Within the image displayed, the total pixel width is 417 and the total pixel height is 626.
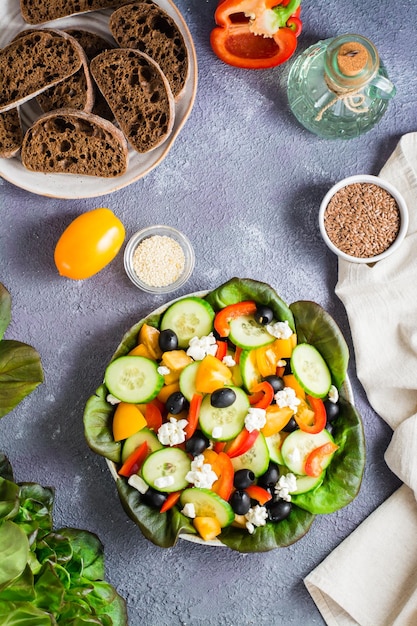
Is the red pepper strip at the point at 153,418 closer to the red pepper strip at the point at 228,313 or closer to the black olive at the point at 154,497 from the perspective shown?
the black olive at the point at 154,497

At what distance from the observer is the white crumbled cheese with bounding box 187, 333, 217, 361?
214 cm

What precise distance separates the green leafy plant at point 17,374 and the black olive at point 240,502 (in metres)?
0.63

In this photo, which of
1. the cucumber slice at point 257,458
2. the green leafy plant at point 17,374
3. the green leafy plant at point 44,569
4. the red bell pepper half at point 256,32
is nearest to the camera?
the green leafy plant at point 44,569

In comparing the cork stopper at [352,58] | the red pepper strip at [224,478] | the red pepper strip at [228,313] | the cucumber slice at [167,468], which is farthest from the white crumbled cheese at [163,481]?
the cork stopper at [352,58]

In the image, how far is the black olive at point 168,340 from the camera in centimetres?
215

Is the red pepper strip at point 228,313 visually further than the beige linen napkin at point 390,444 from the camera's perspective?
No

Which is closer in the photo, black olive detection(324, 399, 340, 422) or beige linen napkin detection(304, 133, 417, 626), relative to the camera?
black olive detection(324, 399, 340, 422)

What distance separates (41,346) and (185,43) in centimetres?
101

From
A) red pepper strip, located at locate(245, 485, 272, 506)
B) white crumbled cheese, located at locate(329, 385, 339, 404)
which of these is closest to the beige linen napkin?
white crumbled cheese, located at locate(329, 385, 339, 404)

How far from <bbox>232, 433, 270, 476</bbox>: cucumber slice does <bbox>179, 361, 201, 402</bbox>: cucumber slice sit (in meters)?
0.22

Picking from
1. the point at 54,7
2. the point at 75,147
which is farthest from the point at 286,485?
the point at 54,7

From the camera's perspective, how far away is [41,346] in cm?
235

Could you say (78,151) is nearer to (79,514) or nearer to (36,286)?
(36,286)

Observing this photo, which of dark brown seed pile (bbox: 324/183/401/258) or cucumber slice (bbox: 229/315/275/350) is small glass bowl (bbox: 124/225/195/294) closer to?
cucumber slice (bbox: 229/315/275/350)
